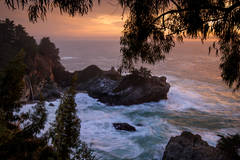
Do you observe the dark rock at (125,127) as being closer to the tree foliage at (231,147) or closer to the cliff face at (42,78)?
the tree foliage at (231,147)

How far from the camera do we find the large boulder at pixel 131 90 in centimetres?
2798

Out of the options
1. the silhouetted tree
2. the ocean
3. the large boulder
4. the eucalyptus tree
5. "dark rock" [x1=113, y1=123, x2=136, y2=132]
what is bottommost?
the ocean

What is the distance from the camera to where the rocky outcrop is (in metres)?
9.47

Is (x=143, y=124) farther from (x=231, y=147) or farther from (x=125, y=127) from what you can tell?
(x=231, y=147)

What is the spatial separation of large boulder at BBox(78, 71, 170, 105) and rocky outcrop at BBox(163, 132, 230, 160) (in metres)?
16.8

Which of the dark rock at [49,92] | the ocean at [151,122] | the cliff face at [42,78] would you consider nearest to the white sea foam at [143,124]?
the ocean at [151,122]

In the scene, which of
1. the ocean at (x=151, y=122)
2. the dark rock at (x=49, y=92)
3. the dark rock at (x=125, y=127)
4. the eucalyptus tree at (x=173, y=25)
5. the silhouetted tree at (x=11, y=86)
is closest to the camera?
the eucalyptus tree at (x=173, y=25)

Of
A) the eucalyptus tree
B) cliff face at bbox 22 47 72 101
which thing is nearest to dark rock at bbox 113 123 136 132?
the eucalyptus tree

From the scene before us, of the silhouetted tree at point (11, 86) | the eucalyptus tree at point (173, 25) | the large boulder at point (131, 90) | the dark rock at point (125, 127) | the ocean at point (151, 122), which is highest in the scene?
the eucalyptus tree at point (173, 25)

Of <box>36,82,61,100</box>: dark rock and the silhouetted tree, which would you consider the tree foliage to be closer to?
the silhouetted tree

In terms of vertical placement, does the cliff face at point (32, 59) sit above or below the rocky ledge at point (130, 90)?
above

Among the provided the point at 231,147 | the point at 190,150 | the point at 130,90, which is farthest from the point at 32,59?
the point at 231,147

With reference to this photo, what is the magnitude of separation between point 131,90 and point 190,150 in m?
19.0

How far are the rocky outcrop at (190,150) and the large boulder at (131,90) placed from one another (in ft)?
55.1
